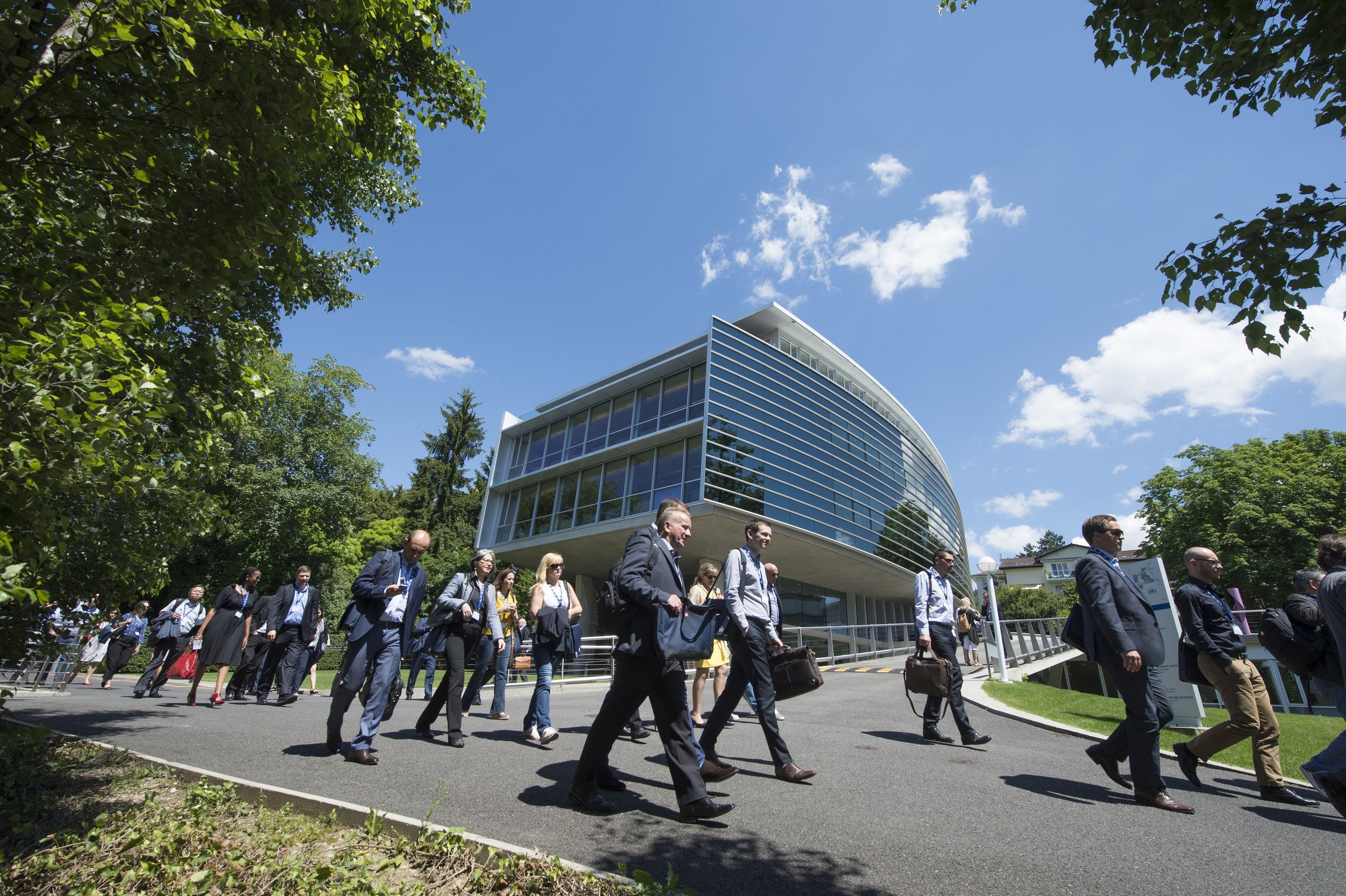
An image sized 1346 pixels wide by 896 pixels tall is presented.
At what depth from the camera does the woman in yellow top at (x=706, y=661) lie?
7074 millimetres

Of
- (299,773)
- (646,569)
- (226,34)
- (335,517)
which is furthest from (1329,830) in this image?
(335,517)

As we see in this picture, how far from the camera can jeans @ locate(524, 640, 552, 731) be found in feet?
18.8

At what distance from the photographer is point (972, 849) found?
305cm

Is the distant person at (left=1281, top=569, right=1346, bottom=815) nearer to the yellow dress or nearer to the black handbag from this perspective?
the black handbag

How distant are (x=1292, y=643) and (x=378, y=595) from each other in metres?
6.53

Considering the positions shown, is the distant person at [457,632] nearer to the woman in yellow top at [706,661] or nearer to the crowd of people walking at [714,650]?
the crowd of people walking at [714,650]

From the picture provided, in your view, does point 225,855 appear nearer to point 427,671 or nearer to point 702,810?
point 702,810

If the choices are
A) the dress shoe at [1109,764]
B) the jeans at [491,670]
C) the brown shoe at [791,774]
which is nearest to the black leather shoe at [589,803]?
the brown shoe at [791,774]

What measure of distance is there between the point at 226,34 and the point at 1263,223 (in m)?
5.55

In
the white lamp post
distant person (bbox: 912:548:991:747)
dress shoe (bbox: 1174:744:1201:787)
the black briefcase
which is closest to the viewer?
dress shoe (bbox: 1174:744:1201:787)

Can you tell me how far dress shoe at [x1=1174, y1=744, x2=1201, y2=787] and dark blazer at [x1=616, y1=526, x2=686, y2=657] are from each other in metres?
4.08

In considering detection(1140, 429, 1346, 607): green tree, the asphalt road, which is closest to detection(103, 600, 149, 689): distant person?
the asphalt road

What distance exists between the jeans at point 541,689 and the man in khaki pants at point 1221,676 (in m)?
5.08

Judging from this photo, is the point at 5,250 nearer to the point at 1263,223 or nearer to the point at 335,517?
the point at 1263,223
